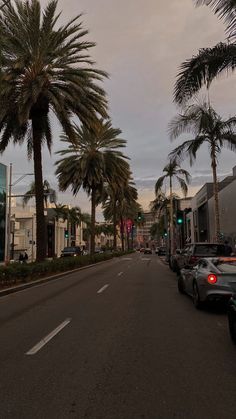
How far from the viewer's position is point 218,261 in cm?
1232

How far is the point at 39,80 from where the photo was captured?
2234cm

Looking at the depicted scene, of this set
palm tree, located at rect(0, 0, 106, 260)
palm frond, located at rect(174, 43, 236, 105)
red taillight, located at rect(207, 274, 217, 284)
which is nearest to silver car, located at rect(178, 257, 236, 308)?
red taillight, located at rect(207, 274, 217, 284)

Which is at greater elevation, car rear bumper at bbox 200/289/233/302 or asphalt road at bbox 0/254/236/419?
car rear bumper at bbox 200/289/233/302

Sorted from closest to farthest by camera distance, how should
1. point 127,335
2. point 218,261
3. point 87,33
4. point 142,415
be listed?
point 142,415, point 127,335, point 218,261, point 87,33

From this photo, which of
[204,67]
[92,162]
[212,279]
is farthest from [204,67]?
[92,162]

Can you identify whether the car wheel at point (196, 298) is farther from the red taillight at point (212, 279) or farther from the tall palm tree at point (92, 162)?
the tall palm tree at point (92, 162)

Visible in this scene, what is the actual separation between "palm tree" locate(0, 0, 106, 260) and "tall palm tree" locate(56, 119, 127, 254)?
13.8 m

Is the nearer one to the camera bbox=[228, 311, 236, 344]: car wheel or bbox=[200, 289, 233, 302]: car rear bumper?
bbox=[228, 311, 236, 344]: car wheel

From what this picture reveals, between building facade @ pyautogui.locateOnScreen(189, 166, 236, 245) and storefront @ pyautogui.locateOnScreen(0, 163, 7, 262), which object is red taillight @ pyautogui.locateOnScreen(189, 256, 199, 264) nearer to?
building facade @ pyautogui.locateOnScreen(189, 166, 236, 245)

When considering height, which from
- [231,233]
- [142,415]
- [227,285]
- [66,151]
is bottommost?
[142,415]

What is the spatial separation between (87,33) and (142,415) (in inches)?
898

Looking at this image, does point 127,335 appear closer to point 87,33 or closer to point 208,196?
point 87,33

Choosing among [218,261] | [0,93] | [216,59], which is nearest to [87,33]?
[0,93]

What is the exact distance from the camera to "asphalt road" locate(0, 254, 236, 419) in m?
5.05
